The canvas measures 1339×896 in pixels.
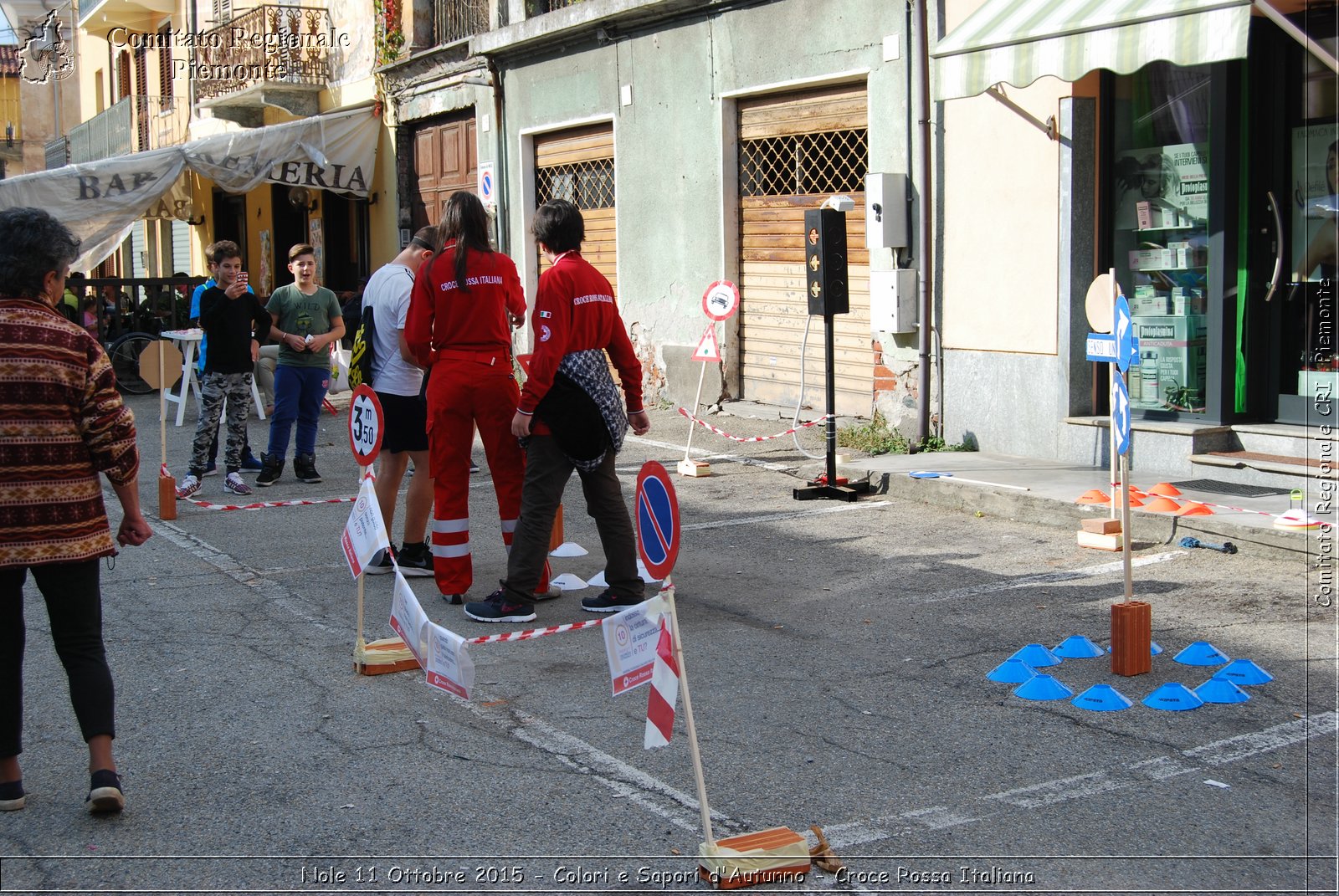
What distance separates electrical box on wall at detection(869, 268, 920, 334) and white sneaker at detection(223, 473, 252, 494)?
522 centimetres

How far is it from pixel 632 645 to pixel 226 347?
23.7 feet

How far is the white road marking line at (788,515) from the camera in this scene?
8696 millimetres

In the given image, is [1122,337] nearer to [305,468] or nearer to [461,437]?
[461,437]

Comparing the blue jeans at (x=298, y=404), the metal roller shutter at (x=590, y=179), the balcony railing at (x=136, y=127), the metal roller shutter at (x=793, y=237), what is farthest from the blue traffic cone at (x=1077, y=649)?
the balcony railing at (x=136, y=127)

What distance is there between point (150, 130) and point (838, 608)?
1132 inches

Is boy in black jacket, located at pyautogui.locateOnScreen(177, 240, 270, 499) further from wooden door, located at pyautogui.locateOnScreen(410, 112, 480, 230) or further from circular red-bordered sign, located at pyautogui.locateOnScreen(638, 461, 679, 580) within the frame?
wooden door, located at pyautogui.locateOnScreen(410, 112, 480, 230)

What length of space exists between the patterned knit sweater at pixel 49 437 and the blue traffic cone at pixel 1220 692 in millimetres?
3848

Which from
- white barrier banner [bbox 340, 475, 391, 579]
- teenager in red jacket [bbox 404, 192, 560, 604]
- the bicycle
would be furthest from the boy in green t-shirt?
the bicycle

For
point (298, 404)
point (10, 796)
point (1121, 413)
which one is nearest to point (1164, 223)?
point (1121, 413)

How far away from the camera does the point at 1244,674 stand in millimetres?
5172

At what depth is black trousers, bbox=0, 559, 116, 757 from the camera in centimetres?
411

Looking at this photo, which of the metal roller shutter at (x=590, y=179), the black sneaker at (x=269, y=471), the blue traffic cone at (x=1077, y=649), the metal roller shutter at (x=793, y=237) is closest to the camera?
the blue traffic cone at (x=1077, y=649)

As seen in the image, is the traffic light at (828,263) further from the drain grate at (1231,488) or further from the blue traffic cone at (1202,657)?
the blue traffic cone at (1202,657)

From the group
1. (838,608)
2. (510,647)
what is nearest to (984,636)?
(838,608)
